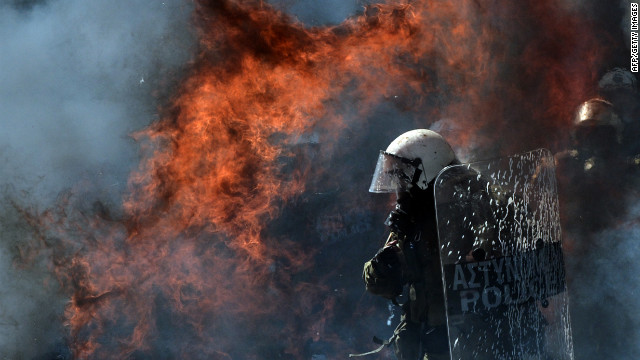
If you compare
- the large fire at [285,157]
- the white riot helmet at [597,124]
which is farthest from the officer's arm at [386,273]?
the white riot helmet at [597,124]

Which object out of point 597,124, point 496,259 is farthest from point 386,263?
point 597,124

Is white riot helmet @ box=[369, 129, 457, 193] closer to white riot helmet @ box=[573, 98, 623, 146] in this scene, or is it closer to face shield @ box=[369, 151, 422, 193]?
face shield @ box=[369, 151, 422, 193]

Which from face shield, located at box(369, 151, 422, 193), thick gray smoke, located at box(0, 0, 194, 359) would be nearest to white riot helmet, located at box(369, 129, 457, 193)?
face shield, located at box(369, 151, 422, 193)

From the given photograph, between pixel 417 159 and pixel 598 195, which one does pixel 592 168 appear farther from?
pixel 417 159

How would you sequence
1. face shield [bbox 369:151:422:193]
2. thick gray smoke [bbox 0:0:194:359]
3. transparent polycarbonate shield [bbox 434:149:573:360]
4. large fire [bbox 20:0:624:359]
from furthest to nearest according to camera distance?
thick gray smoke [bbox 0:0:194:359] → large fire [bbox 20:0:624:359] → face shield [bbox 369:151:422:193] → transparent polycarbonate shield [bbox 434:149:573:360]

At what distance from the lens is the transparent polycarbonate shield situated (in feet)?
8.24

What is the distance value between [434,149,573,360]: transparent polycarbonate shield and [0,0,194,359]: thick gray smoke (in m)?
6.28

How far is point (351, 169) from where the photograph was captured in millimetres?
9352

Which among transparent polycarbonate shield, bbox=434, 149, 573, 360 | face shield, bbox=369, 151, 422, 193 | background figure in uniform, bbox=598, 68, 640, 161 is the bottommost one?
transparent polycarbonate shield, bbox=434, 149, 573, 360

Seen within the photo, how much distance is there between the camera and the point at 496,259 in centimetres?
256

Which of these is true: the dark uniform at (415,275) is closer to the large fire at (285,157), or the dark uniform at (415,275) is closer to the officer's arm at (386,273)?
the officer's arm at (386,273)

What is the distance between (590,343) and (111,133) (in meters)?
6.37

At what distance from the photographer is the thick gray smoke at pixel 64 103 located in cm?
830

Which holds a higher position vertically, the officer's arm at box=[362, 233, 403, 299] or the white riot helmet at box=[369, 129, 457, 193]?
the white riot helmet at box=[369, 129, 457, 193]
